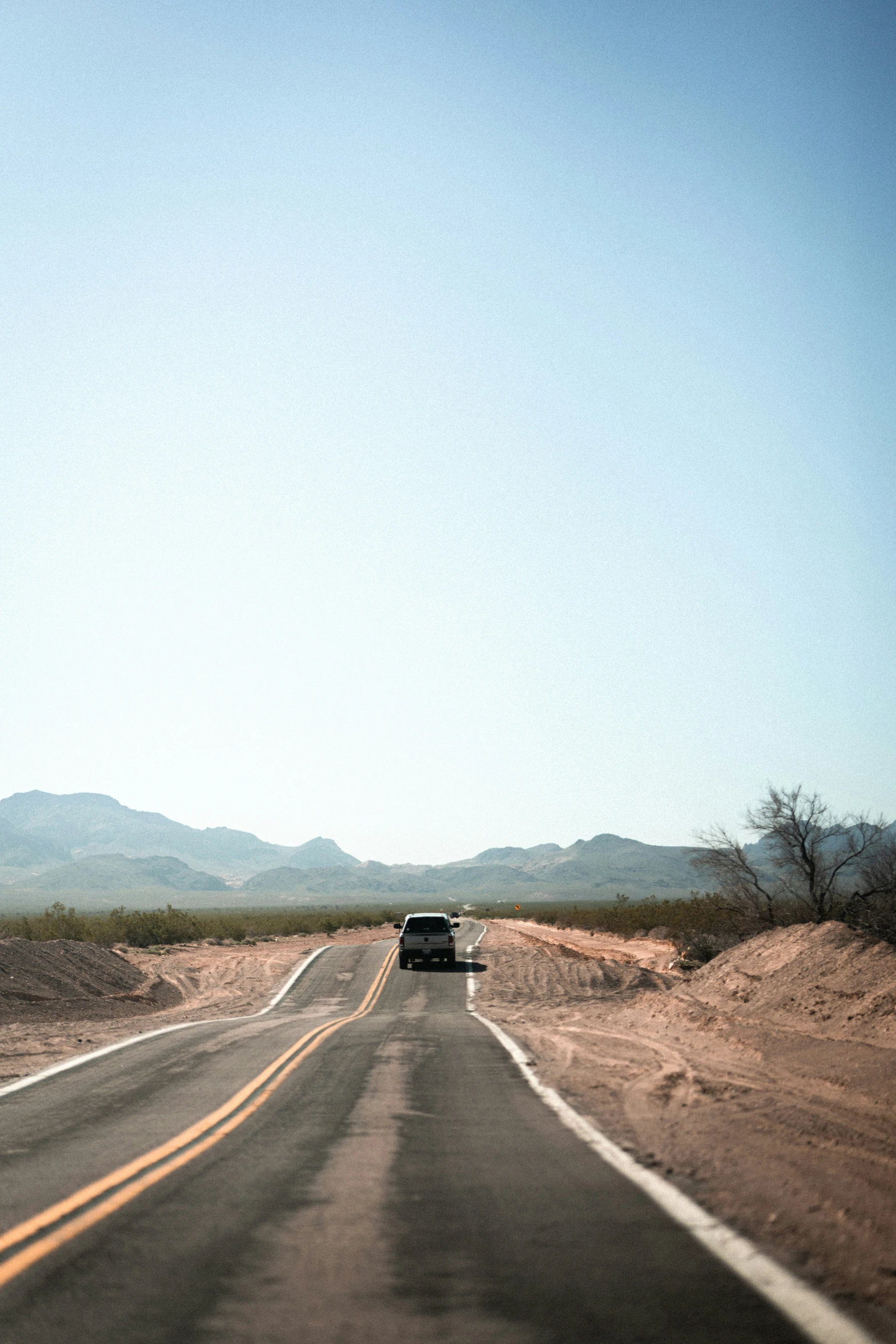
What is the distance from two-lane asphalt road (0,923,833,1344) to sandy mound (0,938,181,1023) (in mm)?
11500

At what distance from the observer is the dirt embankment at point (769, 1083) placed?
530 centimetres

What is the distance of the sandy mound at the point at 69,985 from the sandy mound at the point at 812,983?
556 inches

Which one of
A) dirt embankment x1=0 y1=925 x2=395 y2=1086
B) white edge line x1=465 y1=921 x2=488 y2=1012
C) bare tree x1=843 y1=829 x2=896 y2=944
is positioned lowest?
white edge line x1=465 y1=921 x2=488 y2=1012

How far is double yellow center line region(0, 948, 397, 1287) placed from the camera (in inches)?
194

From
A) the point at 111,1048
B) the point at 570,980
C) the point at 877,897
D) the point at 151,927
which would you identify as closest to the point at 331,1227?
the point at 111,1048

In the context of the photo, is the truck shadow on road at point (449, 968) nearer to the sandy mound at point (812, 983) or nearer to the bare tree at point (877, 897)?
the sandy mound at point (812, 983)

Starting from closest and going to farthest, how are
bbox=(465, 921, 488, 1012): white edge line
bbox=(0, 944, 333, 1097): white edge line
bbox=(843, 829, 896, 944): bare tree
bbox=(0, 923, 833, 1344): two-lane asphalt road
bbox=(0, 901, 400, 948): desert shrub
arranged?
bbox=(0, 923, 833, 1344): two-lane asphalt road
bbox=(0, 944, 333, 1097): white edge line
bbox=(465, 921, 488, 1012): white edge line
bbox=(843, 829, 896, 944): bare tree
bbox=(0, 901, 400, 948): desert shrub

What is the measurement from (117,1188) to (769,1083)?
7643 mm

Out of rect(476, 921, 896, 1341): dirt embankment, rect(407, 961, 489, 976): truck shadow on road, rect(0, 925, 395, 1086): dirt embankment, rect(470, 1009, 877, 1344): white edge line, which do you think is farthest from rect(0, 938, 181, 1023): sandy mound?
rect(470, 1009, 877, 1344): white edge line

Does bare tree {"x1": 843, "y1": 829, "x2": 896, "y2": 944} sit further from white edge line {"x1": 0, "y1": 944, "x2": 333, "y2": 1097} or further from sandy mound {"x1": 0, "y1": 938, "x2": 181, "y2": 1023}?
sandy mound {"x1": 0, "y1": 938, "x2": 181, "y2": 1023}

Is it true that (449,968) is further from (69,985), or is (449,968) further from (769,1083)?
(769,1083)

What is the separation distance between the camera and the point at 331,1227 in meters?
5.34

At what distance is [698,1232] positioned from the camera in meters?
5.15

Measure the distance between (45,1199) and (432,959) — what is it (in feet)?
91.1
